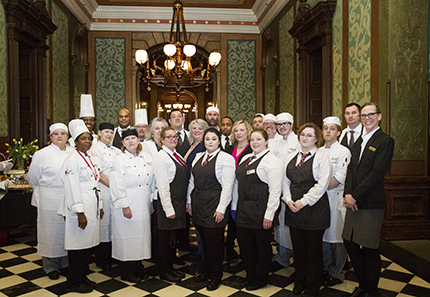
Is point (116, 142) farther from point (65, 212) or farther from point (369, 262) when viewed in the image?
point (369, 262)

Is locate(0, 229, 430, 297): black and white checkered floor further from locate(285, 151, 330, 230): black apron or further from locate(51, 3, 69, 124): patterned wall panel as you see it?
locate(51, 3, 69, 124): patterned wall panel

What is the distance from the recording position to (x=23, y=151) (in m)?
4.77

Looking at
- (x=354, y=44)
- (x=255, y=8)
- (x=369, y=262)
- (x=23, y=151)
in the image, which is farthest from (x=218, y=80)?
(x=369, y=262)

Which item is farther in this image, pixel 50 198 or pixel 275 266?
pixel 275 266

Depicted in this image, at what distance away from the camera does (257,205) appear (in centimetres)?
313

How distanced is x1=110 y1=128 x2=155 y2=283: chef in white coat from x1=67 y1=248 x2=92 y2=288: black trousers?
0.31 metres

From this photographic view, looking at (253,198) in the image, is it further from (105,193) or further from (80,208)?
(105,193)

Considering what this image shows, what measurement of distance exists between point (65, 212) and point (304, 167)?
208 centimetres

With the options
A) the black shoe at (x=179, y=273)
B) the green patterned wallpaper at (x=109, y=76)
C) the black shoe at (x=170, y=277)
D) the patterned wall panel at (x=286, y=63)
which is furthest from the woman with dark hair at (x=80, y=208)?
the green patterned wallpaper at (x=109, y=76)

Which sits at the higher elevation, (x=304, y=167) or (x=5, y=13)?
(x=5, y=13)

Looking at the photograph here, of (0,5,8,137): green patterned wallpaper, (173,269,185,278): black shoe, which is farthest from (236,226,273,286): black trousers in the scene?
(0,5,8,137): green patterned wallpaper

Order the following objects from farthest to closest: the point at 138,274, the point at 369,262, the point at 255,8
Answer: the point at 255,8
the point at 138,274
the point at 369,262

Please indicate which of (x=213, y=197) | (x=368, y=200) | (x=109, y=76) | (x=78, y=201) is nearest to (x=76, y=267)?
(x=78, y=201)

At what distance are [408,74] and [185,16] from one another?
595cm
